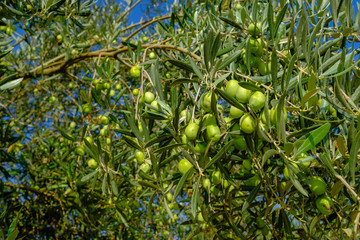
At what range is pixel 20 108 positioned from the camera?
4023 mm

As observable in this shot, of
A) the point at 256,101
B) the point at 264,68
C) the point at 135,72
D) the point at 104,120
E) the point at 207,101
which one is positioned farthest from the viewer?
the point at 104,120

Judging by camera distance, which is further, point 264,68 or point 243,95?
point 264,68

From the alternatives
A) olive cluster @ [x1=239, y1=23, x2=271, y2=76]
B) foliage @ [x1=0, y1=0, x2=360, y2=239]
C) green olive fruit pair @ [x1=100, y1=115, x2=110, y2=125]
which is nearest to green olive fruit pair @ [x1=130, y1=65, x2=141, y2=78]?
foliage @ [x1=0, y1=0, x2=360, y2=239]

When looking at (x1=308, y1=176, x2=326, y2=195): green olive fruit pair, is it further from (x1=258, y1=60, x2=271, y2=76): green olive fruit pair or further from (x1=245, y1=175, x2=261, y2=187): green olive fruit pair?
(x1=258, y1=60, x2=271, y2=76): green olive fruit pair

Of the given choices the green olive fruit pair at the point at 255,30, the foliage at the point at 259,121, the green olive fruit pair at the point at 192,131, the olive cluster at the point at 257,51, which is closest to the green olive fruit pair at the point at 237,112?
the foliage at the point at 259,121

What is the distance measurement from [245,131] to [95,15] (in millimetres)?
3903

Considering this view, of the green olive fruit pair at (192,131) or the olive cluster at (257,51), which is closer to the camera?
the green olive fruit pair at (192,131)

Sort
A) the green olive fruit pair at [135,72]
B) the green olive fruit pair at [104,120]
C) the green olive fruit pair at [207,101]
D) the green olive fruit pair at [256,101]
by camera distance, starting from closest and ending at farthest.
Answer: the green olive fruit pair at [256,101] < the green olive fruit pair at [207,101] < the green olive fruit pair at [135,72] < the green olive fruit pair at [104,120]

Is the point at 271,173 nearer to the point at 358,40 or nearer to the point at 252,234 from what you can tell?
the point at 252,234

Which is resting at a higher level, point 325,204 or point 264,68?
point 264,68

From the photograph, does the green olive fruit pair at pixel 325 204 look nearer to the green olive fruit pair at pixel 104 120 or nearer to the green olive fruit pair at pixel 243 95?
the green olive fruit pair at pixel 243 95

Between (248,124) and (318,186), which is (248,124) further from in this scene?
(318,186)

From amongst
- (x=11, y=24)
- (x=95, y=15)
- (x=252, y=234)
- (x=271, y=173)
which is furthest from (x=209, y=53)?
(x=95, y=15)

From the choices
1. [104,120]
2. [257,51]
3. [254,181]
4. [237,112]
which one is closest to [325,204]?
[254,181]
